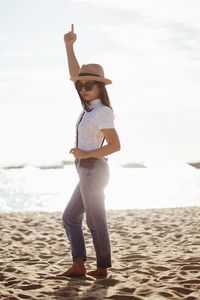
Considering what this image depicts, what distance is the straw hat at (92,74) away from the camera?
15.1 ft

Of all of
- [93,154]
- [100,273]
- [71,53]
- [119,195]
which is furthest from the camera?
[119,195]

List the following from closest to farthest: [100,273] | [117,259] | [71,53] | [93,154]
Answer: [93,154] → [100,273] → [71,53] → [117,259]

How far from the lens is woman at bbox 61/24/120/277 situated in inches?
178

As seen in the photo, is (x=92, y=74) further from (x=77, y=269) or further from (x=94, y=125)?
(x=77, y=269)

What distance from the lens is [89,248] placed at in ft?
23.6

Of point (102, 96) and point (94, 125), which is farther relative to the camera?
point (102, 96)

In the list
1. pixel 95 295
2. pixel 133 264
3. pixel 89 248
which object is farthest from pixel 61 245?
pixel 95 295

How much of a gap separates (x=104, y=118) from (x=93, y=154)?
33 centimetres

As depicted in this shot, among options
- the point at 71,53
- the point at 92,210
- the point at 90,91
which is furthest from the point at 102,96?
the point at 92,210

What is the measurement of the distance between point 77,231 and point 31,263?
1.39 m

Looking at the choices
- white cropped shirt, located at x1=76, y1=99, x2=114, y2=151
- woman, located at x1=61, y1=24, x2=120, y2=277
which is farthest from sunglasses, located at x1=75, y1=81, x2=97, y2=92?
white cropped shirt, located at x1=76, y1=99, x2=114, y2=151

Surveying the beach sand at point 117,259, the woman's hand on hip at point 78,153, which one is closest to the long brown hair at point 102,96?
the woman's hand on hip at point 78,153

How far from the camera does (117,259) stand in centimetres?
627

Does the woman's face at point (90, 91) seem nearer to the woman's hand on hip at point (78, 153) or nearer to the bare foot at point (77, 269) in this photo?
the woman's hand on hip at point (78, 153)
